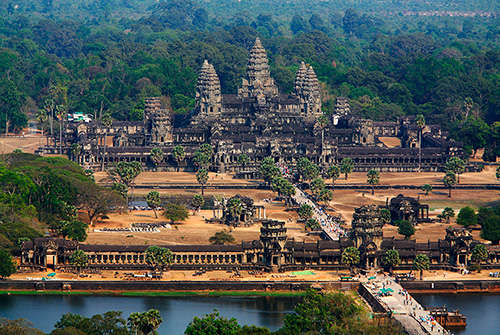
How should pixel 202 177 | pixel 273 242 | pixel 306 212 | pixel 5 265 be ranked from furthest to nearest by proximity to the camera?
1. pixel 202 177
2. pixel 306 212
3. pixel 273 242
4. pixel 5 265

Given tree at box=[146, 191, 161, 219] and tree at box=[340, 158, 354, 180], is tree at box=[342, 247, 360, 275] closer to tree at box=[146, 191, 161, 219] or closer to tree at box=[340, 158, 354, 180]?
tree at box=[146, 191, 161, 219]

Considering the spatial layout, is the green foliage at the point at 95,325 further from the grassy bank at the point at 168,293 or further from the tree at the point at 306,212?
the tree at the point at 306,212

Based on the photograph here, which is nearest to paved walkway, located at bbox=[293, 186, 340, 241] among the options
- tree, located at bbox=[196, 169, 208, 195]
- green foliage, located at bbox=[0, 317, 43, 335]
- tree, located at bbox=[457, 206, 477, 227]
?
tree, located at bbox=[196, 169, 208, 195]

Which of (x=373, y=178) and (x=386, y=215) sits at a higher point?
(x=373, y=178)

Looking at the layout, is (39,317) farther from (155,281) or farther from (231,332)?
(231,332)

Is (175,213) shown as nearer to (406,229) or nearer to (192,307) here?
(406,229)

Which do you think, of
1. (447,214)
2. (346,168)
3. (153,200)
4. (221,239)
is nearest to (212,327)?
(221,239)

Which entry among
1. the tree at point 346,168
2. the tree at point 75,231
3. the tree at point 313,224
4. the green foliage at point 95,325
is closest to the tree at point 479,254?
the tree at point 313,224
